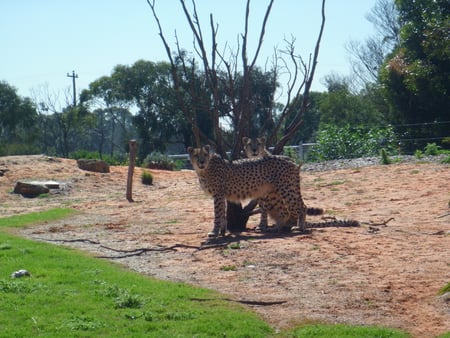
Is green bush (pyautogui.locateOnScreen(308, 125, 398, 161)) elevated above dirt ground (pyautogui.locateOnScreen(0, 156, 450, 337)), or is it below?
above

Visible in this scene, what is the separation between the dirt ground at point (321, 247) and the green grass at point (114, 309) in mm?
377

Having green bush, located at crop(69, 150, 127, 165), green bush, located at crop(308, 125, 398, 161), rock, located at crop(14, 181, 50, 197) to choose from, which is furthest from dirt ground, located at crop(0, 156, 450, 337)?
green bush, located at crop(69, 150, 127, 165)

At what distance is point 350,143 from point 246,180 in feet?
46.6

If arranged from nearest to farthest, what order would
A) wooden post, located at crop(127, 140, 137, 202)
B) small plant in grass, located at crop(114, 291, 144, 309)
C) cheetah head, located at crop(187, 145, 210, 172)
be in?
small plant in grass, located at crop(114, 291, 144, 309)
cheetah head, located at crop(187, 145, 210, 172)
wooden post, located at crop(127, 140, 137, 202)

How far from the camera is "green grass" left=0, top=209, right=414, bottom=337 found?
755cm

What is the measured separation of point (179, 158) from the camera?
3656 cm

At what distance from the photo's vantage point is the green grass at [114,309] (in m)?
7.55

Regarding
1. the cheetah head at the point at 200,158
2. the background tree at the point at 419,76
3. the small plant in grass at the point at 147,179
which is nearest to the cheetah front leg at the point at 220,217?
the cheetah head at the point at 200,158

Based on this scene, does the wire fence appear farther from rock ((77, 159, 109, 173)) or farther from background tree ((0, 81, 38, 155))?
background tree ((0, 81, 38, 155))

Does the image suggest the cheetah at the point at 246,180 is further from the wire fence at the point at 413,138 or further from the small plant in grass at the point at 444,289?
the wire fence at the point at 413,138

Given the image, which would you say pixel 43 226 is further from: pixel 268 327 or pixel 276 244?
pixel 268 327

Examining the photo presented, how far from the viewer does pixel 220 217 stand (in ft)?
44.9

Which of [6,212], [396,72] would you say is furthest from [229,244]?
[396,72]

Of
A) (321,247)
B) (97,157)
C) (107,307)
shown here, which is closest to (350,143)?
(97,157)
